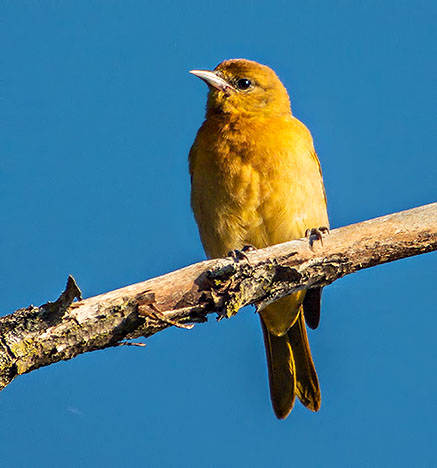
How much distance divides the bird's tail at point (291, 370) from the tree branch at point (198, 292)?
4.51 ft

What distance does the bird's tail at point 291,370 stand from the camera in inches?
229

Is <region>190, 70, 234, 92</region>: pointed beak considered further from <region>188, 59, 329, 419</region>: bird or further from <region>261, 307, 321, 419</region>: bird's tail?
<region>261, 307, 321, 419</region>: bird's tail

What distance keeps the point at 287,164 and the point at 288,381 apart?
1.72 meters

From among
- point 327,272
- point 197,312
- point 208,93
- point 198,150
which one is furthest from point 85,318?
point 208,93

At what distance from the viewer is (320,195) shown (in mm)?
5742

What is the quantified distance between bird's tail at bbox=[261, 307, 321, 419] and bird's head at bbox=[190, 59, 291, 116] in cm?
167

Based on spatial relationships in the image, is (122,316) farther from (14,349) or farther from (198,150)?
(198,150)

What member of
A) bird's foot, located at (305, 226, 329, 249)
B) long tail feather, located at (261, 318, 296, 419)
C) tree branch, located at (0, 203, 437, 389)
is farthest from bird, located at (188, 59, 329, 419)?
tree branch, located at (0, 203, 437, 389)

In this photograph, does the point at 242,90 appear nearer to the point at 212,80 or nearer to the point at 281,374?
the point at 212,80

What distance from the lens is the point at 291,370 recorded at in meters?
5.86

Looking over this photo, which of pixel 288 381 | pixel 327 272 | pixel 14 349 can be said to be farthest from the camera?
pixel 288 381

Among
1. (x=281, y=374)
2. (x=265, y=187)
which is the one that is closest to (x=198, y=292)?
(x=265, y=187)

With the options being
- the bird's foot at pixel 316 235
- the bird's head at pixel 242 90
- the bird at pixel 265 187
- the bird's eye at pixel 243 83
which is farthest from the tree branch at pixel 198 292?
the bird's eye at pixel 243 83

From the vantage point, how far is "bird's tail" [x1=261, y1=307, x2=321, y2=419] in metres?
5.81
